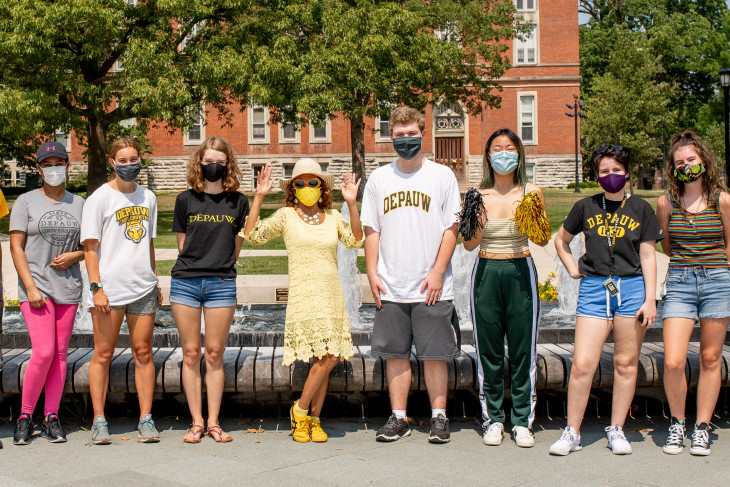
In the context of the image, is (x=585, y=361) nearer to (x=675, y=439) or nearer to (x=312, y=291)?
(x=675, y=439)

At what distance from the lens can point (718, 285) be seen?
504cm

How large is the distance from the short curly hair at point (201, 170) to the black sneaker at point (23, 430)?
1883mm

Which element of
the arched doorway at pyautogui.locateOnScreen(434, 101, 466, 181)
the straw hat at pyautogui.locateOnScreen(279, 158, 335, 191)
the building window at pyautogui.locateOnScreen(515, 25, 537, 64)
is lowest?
the straw hat at pyautogui.locateOnScreen(279, 158, 335, 191)

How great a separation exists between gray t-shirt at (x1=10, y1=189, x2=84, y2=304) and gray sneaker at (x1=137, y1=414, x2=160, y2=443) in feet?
3.11

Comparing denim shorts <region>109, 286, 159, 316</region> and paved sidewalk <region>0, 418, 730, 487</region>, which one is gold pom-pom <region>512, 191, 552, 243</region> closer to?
paved sidewalk <region>0, 418, 730, 487</region>

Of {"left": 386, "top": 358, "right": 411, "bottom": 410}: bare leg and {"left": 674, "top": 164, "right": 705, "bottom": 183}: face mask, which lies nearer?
{"left": 674, "top": 164, "right": 705, "bottom": 183}: face mask

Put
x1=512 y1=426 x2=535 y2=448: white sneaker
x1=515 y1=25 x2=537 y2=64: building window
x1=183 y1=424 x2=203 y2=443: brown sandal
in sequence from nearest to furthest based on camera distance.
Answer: x1=512 y1=426 x2=535 y2=448: white sneaker
x1=183 y1=424 x2=203 y2=443: brown sandal
x1=515 y1=25 x2=537 y2=64: building window

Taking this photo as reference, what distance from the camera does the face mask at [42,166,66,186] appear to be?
533 centimetres

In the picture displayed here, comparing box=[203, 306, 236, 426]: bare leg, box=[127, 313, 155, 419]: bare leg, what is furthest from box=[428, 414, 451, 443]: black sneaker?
box=[127, 313, 155, 419]: bare leg

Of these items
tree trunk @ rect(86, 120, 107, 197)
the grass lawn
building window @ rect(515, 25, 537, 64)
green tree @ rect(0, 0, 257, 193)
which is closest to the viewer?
the grass lawn

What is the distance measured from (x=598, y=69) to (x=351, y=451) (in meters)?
58.1

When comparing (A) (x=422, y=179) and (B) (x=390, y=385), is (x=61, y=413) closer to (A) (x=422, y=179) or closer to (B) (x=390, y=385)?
(B) (x=390, y=385)

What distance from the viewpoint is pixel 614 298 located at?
199 inches

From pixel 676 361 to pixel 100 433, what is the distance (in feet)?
12.3
